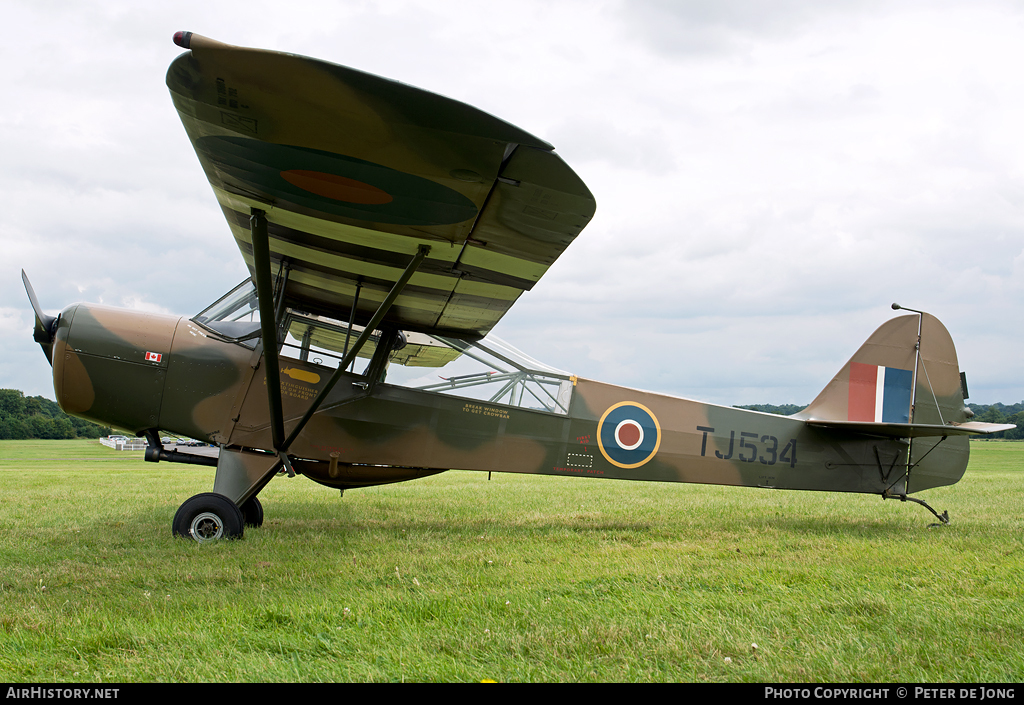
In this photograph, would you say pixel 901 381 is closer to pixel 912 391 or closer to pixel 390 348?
pixel 912 391

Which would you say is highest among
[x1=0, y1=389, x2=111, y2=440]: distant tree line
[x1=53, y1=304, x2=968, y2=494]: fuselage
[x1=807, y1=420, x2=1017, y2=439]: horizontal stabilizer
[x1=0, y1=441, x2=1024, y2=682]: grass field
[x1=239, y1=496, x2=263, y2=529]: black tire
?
Answer: [x1=807, y1=420, x2=1017, y2=439]: horizontal stabilizer

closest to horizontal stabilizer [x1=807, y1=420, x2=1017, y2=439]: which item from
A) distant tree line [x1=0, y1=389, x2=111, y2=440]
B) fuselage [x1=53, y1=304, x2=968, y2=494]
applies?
fuselage [x1=53, y1=304, x2=968, y2=494]

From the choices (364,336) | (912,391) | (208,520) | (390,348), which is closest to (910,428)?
(912,391)

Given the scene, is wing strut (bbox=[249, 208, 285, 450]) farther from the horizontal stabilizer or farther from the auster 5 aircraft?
the horizontal stabilizer

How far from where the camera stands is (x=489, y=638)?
309 cm

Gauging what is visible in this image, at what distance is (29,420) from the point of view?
2579 inches

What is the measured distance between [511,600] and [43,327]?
542 centimetres

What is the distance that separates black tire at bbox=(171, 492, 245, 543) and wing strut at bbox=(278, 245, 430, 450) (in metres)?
0.70

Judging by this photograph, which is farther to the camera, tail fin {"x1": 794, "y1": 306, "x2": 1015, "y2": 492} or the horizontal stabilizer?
tail fin {"x1": 794, "y1": 306, "x2": 1015, "y2": 492}

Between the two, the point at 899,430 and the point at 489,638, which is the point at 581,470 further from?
the point at 489,638

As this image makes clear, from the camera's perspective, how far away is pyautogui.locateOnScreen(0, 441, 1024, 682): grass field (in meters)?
2.79

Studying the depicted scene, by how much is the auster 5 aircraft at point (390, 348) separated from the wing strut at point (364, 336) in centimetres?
3

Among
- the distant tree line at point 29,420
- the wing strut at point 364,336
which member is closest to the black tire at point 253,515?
the wing strut at point 364,336
